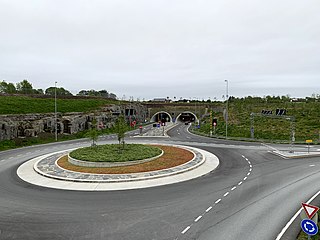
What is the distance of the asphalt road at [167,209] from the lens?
10.8m

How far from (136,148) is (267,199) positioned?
1716 cm

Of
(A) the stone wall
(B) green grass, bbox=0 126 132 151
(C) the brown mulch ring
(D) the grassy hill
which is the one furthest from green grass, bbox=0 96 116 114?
(D) the grassy hill

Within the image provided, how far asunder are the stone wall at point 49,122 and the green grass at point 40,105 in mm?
2823

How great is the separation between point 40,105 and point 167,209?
49170 mm

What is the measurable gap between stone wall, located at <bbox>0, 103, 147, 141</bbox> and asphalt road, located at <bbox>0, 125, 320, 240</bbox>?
2241cm

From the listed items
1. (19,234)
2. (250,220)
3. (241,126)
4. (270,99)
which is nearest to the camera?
(19,234)

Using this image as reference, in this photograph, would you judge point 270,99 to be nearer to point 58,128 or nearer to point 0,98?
point 58,128

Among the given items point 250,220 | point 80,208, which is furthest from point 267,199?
point 80,208

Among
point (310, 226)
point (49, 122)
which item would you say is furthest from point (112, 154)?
point (49, 122)

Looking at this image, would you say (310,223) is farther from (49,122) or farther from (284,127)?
(49,122)

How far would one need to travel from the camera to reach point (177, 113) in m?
94.8

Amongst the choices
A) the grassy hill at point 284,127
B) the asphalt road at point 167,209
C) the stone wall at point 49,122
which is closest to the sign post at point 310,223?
the asphalt road at point 167,209

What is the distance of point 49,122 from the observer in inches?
1837

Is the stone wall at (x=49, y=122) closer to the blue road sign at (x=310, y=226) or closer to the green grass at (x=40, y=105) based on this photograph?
the green grass at (x=40, y=105)
